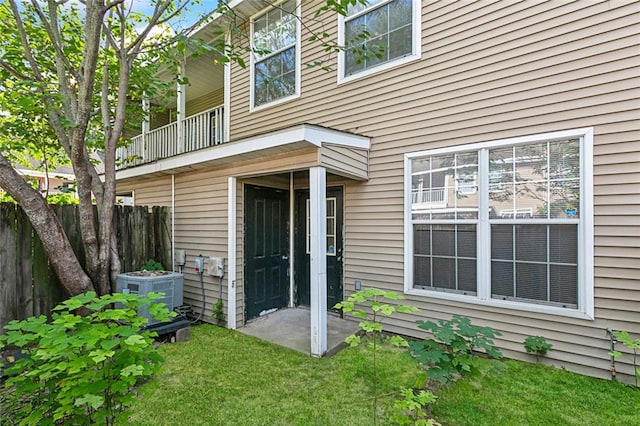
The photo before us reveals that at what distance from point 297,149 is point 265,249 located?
2.10m

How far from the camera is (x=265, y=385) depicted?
313 cm

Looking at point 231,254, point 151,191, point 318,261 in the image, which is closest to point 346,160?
point 318,261

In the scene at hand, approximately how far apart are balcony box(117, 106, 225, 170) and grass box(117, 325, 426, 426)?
13.4 feet

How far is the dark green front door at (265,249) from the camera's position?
5.07m

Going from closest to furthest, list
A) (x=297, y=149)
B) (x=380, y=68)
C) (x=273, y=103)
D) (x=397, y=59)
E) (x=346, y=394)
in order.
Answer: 1. (x=346, y=394)
2. (x=297, y=149)
3. (x=397, y=59)
4. (x=380, y=68)
5. (x=273, y=103)

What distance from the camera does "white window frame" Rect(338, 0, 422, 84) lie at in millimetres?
4219

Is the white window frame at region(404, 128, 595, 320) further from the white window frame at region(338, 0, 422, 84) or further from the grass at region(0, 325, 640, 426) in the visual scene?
the white window frame at region(338, 0, 422, 84)

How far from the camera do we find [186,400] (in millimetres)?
2859

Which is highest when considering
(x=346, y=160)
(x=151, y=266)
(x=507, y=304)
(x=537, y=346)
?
(x=346, y=160)

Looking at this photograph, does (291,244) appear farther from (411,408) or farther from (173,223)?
(411,408)

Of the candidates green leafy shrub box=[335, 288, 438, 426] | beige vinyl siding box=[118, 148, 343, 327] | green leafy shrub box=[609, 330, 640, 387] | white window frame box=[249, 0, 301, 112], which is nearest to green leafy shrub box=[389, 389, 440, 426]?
green leafy shrub box=[335, 288, 438, 426]

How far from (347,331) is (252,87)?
15.6 ft

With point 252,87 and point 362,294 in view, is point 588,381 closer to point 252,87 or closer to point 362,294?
point 362,294

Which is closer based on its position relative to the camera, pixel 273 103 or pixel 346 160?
pixel 346 160
